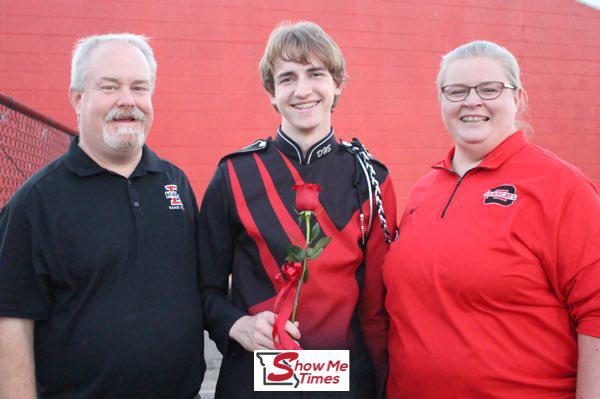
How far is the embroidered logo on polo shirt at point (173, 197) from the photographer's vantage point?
7.64ft

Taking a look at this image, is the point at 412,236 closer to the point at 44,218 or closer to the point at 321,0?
the point at 44,218

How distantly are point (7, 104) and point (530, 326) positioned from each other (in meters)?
2.81

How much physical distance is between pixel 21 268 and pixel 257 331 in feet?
2.90

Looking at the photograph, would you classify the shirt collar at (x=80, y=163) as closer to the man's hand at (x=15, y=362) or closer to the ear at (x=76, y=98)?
the ear at (x=76, y=98)

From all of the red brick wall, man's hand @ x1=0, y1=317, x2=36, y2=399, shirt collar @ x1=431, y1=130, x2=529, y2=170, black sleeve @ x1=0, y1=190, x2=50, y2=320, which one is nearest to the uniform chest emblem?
shirt collar @ x1=431, y1=130, x2=529, y2=170

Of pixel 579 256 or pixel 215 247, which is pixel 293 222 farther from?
pixel 579 256

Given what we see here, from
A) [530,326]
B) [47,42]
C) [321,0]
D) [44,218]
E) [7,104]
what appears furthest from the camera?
[321,0]

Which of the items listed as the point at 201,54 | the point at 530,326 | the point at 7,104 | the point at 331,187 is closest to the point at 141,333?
the point at 331,187

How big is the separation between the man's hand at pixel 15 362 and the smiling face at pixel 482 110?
1.82 m

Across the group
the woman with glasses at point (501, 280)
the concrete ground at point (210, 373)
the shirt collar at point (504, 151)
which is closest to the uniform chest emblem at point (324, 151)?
the woman with glasses at point (501, 280)

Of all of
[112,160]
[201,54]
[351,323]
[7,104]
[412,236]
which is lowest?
[351,323]

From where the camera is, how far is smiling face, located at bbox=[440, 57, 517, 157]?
2.14 metres

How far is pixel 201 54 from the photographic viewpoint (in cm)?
852

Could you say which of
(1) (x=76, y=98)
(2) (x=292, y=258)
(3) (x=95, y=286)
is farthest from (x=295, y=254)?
(1) (x=76, y=98)
